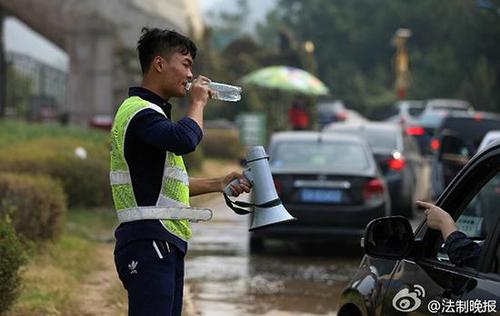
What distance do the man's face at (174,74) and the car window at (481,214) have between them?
1.21 metres

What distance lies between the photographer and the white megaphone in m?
4.81

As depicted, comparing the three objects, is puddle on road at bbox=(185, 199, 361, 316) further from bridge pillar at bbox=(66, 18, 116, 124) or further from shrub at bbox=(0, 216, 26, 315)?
bridge pillar at bbox=(66, 18, 116, 124)

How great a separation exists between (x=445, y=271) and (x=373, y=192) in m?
9.17

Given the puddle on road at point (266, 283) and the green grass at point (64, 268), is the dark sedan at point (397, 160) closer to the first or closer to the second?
the green grass at point (64, 268)

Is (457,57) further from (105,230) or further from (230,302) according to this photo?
(230,302)

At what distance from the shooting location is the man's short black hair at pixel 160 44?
5.01m

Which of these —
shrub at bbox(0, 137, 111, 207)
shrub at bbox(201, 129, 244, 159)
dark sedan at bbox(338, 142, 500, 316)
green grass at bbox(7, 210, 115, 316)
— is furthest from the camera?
shrub at bbox(201, 129, 244, 159)

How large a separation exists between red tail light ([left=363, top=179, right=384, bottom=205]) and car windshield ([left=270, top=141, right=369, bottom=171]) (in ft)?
1.02

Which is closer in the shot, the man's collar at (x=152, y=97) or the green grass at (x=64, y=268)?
the man's collar at (x=152, y=97)

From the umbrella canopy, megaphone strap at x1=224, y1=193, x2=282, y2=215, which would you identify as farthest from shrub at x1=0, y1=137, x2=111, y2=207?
the umbrella canopy

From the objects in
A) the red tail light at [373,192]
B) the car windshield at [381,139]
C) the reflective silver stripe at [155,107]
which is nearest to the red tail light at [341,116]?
the car windshield at [381,139]

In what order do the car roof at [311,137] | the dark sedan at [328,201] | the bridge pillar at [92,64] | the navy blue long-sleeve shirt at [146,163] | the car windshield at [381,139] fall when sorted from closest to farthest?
the navy blue long-sleeve shirt at [146,163]
the dark sedan at [328,201]
the car roof at [311,137]
the car windshield at [381,139]
the bridge pillar at [92,64]

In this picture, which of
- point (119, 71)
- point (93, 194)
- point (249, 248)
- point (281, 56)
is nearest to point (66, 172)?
point (93, 194)

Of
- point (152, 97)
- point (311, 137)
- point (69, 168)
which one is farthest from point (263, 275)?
point (152, 97)
